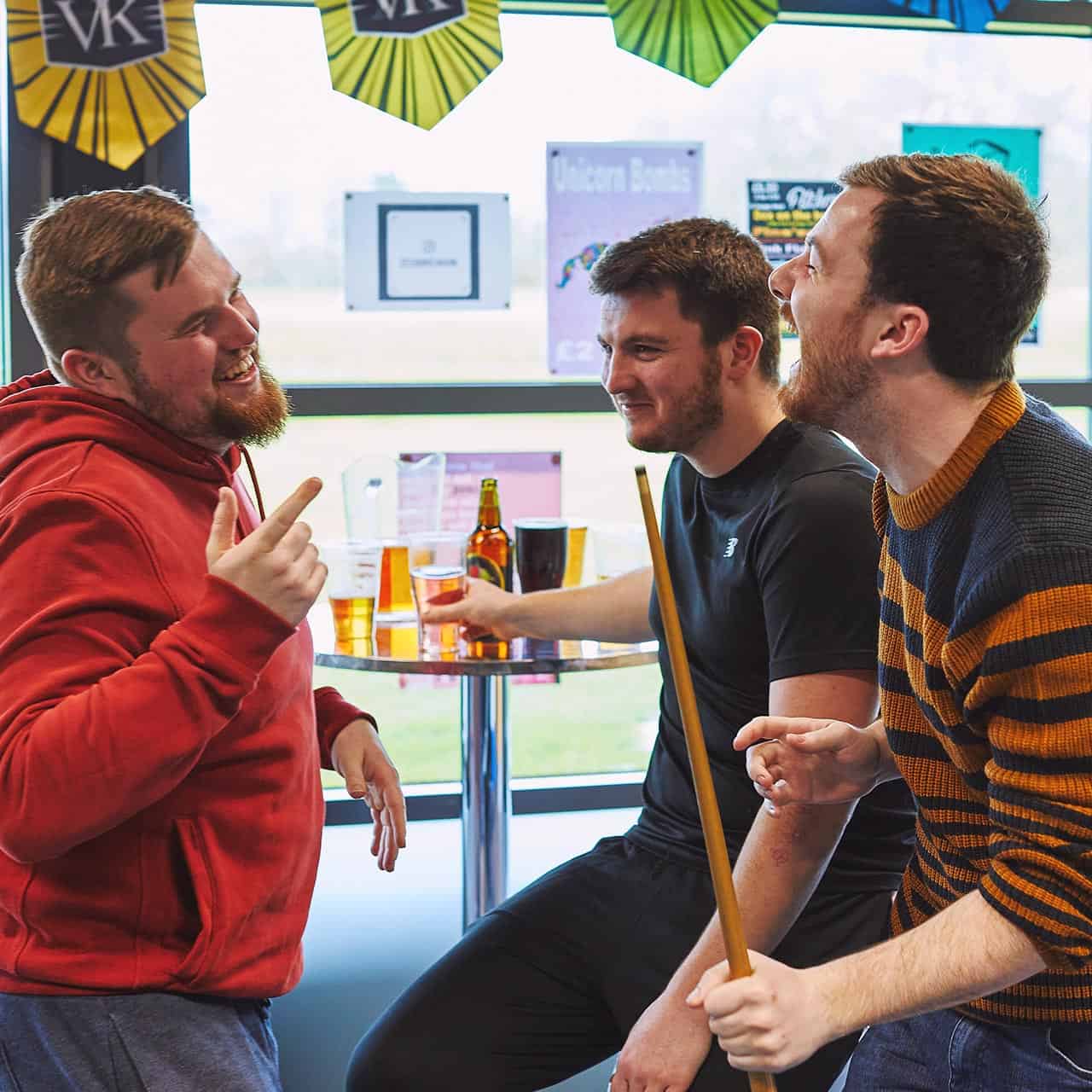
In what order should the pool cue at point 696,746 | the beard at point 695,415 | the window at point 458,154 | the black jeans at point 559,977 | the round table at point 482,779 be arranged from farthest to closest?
the window at point 458,154 < the round table at point 482,779 < the beard at point 695,415 < the black jeans at point 559,977 < the pool cue at point 696,746

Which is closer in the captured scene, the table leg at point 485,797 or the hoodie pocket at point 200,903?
the hoodie pocket at point 200,903

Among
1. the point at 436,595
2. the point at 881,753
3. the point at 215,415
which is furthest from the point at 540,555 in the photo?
the point at 881,753

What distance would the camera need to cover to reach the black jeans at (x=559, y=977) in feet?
5.67

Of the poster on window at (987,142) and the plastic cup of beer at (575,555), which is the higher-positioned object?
the poster on window at (987,142)

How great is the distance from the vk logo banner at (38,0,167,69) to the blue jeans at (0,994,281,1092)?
86.6 inches

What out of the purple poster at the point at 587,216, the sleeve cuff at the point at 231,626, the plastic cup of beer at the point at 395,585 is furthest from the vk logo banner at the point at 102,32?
the sleeve cuff at the point at 231,626

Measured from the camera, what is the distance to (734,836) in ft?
5.91

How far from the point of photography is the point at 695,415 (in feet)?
6.18

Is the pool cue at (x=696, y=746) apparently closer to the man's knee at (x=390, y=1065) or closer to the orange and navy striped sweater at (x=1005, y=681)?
the orange and navy striped sweater at (x=1005, y=681)

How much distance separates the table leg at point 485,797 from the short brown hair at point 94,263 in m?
1.11

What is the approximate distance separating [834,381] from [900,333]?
3.5 inches

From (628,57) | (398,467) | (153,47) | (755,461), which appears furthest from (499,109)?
(755,461)

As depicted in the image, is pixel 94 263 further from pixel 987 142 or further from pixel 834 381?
pixel 987 142

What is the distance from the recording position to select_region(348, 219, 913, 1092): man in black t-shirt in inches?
62.1
